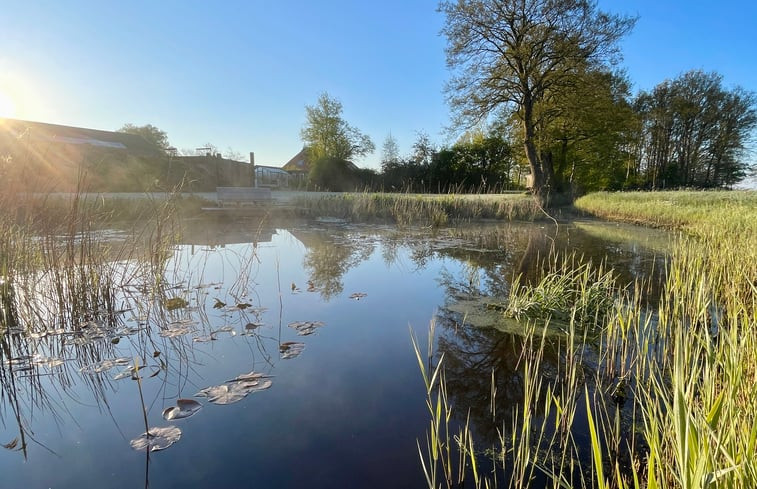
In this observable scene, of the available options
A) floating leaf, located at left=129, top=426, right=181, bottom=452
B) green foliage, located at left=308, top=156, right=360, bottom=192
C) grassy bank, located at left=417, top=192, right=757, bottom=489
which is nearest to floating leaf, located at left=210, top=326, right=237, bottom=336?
floating leaf, located at left=129, top=426, right=181, bottom=452

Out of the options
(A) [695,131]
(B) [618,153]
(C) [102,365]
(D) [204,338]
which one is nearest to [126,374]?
(C) [102,365]

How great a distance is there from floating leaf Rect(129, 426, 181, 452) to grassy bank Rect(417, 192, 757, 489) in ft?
3.47

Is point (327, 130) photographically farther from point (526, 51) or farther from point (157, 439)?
point (157, 439)

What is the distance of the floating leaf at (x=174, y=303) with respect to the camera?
311 centimetres

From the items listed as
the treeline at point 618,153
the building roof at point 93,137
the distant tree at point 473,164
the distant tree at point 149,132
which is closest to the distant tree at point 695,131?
the treeline at point 618,153

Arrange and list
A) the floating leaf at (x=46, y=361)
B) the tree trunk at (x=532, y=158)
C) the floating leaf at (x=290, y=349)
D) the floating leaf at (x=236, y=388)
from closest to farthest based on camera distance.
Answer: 1. the floating leaf at (x=236, y=388)
2. the floating leaf at (x=46, y=361)
3. the floating leaf at (x=290, y=349)
4. the tree trunk at (x=532, y=158)

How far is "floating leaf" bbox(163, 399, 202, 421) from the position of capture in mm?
1678

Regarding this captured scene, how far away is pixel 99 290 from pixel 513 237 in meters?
7.25

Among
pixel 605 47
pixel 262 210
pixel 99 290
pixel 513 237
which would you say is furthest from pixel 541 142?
pixel 99 290

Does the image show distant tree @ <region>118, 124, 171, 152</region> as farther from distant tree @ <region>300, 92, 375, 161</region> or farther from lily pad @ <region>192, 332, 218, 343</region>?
lily pad @ <region>192, 332, 218, 343</region>

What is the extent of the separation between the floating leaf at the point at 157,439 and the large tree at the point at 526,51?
14.0m

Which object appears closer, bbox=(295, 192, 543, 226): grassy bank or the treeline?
bbox=(295, 192, 543, 226): grassy bank

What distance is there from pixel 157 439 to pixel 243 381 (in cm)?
51

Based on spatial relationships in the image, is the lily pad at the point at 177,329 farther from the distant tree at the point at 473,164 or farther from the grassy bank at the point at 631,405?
the distant tree at the point at 473,164
